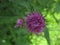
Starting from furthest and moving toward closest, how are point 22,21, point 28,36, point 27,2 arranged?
point 28,36, point 27,2, point 22,21

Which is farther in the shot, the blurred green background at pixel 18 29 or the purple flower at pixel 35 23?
the blurred green background at pixel 18 29

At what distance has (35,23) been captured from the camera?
751mm

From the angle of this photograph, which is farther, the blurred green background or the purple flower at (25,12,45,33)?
the blurred green background

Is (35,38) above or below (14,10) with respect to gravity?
below

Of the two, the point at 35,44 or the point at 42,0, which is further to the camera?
the point at 35,44

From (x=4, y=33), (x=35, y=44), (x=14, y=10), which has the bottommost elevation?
(x=35, y=44)

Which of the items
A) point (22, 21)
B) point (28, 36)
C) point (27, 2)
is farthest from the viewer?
point (28, 36)

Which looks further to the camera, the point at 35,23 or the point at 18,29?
the point at 18,29

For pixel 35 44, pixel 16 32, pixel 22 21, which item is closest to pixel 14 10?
pixel 16 32

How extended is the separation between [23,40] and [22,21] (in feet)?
1.18

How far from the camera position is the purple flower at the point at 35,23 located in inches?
29.9

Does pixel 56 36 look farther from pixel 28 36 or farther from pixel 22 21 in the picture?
pixel 22 21

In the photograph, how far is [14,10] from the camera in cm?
122

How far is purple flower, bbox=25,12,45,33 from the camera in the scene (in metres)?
0.76
